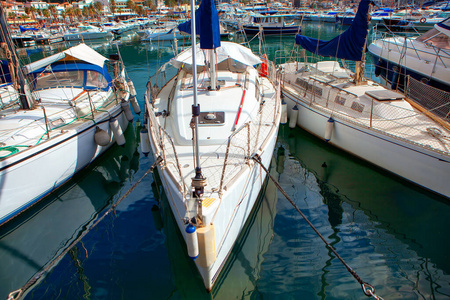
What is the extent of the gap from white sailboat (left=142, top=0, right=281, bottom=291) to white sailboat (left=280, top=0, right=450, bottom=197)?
2.03 m

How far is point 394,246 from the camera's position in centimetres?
691

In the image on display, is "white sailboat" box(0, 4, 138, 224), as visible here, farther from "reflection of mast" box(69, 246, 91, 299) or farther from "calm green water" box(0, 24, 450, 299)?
"reflection of mast" box(69, 246, 91, 299)

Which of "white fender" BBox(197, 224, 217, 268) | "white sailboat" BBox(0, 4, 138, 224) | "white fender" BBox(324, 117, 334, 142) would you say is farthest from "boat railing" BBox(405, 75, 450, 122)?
"white sailboat" BBox(0, 4, 138, 224)

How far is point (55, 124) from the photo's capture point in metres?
9.20

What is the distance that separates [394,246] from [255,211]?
10.1 feet

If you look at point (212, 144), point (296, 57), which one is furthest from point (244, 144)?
point (296, 57)

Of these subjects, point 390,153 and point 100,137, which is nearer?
point 390,153

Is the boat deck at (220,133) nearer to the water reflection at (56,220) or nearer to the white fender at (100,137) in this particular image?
the white fender at (100,137)

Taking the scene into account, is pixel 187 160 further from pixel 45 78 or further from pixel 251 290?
pixel 45 78

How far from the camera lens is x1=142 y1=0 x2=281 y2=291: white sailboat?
509 cm

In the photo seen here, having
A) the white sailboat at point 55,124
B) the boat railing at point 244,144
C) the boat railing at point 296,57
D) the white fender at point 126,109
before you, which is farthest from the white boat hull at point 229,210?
the boat railing at point 296,57

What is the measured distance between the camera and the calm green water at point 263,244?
5.92m

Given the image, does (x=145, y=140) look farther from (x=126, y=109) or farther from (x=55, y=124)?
(x=126, y=109)

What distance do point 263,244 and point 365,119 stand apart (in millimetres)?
5466
